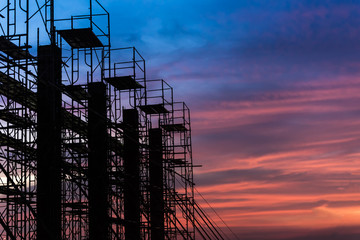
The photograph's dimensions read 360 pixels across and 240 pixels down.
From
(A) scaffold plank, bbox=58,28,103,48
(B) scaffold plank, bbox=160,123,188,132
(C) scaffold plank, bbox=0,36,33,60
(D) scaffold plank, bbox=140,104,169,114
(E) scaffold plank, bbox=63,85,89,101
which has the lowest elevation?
(E) scaffold plank, bbox=63,85,89,101

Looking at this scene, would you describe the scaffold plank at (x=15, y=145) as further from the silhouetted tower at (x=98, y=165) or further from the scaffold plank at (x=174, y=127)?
the scaffold plank at (x=174, y=127)

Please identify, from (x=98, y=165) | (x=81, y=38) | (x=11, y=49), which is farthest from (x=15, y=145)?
(x=81, y=38)

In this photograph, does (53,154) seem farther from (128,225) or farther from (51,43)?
(128,225)

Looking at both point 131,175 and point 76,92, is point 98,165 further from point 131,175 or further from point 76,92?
point 131,175

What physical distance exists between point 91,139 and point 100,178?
1.76 metres

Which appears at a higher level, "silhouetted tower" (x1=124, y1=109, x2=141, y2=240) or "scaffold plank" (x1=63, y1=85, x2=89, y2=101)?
"scaffold plank" (x1=63, y1=85, x2=89, y2=101)

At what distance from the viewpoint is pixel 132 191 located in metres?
29.0

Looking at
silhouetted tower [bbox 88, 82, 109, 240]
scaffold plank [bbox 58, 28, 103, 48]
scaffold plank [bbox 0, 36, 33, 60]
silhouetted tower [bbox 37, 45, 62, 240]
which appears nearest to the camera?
silhouetted tower [bbox 37, 45, 62, 240]

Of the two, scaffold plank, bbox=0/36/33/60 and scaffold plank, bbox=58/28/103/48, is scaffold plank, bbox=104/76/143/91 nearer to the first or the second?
scaffold plank, bbox=58/28/103/48

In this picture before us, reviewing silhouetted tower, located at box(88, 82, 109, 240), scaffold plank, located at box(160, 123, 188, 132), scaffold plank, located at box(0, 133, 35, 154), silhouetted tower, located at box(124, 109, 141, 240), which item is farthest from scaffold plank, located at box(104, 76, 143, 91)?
scaffold plank, located at box(160, 123, 188, 132)

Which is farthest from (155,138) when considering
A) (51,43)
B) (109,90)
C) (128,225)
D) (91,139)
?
(51,43)

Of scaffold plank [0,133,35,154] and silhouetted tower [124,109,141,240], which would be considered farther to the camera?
silhouetted tower [124,109,141,240]

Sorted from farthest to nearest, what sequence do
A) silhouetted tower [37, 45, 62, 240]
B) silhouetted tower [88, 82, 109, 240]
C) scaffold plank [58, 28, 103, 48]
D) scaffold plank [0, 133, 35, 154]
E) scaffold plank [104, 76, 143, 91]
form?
scaffold plank [104, 76, 143, 91] < scaffold plank [58, 28, 103, 48] < silhouetted tower [88, 82, 109, 240] < scaffold plank [0, 133, 35, 154] < silhouetted tower [37, 45, 62, 240]

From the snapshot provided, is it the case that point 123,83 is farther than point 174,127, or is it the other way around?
point 174,127
